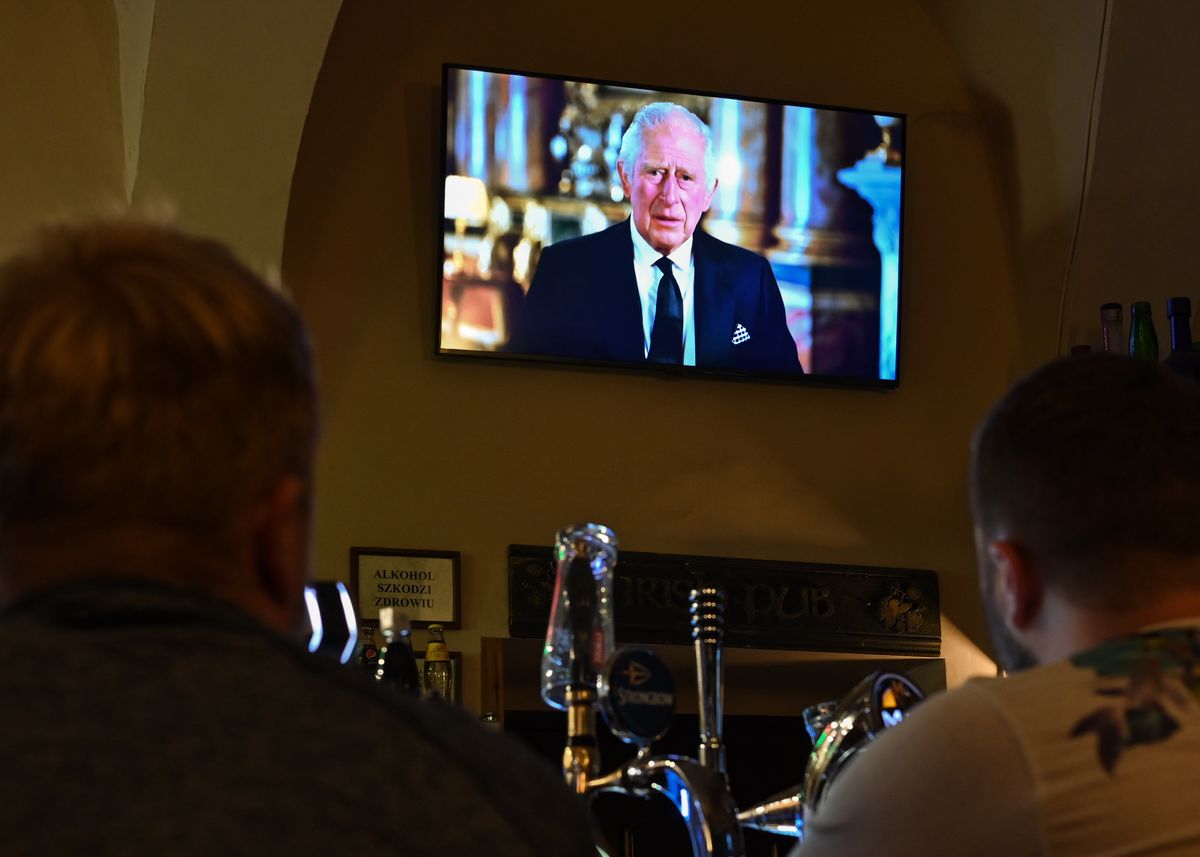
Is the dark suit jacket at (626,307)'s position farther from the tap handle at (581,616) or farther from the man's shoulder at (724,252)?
the tap handle at (581,616)

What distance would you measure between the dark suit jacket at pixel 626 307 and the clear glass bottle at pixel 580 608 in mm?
3507

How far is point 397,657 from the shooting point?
164cm

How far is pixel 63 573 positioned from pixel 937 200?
5143mm

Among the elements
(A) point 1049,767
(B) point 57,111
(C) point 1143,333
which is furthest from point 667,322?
(A) point 1049,767

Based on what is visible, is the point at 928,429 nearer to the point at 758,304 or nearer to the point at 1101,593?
the point at 758,304

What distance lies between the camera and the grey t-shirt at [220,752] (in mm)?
712

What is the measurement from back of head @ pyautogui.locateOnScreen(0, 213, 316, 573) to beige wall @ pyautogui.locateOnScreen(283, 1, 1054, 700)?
4.02 m

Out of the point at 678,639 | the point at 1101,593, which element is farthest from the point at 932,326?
the point at 1101,593

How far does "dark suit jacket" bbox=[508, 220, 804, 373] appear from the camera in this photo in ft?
16.7

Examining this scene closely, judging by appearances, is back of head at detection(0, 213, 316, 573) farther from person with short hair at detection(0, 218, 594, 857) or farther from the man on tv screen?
the man on tv screen

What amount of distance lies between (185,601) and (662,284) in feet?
14.5

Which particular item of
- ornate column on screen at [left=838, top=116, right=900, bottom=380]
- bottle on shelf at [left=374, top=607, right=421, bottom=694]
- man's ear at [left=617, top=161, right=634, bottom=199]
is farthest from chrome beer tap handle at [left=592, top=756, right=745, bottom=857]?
ornate column on screen at [left=838, top=116, right=900, bottom=380]

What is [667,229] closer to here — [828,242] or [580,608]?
[828,242]

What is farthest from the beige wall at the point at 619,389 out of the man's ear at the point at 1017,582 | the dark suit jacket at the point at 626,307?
the man's ear at the point at 1017,582
